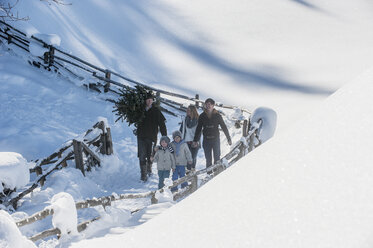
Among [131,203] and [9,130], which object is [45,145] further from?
[131,203]

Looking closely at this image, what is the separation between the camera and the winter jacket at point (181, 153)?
8602mm

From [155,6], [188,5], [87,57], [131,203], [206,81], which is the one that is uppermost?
[188,5]

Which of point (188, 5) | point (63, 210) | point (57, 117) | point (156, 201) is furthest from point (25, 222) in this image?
point (188, 5)

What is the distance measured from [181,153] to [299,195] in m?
7.31

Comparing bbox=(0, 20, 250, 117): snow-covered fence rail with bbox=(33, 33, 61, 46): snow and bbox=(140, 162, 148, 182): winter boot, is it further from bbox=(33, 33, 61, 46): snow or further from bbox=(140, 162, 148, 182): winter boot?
bbox=(140, 162, 148, 182): winter boot

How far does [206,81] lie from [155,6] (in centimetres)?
2032

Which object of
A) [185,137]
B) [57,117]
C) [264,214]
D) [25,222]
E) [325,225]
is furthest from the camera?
[57,117]

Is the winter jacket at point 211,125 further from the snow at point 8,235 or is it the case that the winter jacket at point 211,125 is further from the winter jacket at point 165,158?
the snow at point 8,235

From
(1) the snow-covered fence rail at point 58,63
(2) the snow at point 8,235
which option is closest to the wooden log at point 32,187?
(2) the snow at point 8,235

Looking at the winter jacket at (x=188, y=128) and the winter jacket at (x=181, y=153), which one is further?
the winter jacket at (x=188, y=128)

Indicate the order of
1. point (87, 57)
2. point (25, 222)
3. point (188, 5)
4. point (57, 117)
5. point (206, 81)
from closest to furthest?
point (25, 222) → point (57, 117) → point (87, 57) → point (206, 81) → point (188, 5)

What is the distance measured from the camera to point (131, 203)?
8391 millimetres

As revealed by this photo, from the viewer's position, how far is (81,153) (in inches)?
391

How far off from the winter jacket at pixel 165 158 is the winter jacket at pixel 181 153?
0.09m
